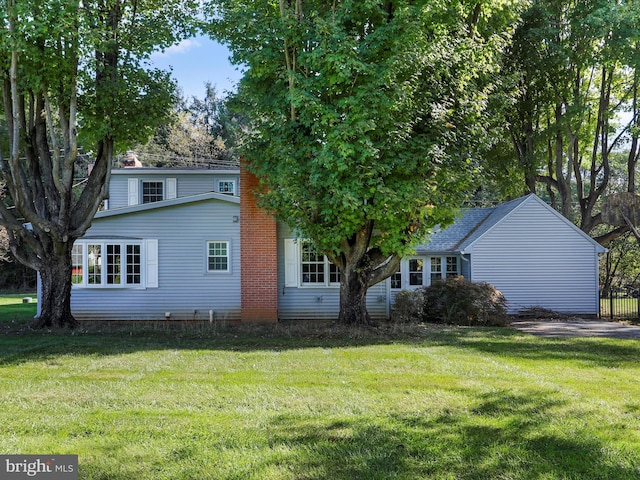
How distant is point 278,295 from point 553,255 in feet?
31.9

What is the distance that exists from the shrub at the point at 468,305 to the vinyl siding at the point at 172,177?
1187cm

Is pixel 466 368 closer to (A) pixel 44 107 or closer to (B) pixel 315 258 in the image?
(B) pixel 315 258

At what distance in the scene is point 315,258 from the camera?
16.0 m

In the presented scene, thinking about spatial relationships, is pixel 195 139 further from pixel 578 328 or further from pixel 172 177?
pixel 578 328

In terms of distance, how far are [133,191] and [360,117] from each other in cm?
1515

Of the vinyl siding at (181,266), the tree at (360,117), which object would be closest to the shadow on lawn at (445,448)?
the tree at (360,117)

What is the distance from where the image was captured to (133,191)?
22609mm

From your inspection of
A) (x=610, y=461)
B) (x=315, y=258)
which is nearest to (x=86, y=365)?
(x=610, y=461)

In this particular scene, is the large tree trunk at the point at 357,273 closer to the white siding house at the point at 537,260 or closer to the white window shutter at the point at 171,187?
the white siding house at the point at 537,260

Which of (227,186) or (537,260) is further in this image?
(227,186)

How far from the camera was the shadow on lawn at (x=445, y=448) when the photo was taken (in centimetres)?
394

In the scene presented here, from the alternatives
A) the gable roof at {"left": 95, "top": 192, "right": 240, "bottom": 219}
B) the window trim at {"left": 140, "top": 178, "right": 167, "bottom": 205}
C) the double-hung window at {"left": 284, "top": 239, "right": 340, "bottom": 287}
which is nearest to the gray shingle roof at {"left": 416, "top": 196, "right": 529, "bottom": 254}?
the double-hung window at {"left": 284, "top": 239, "right": 340, "bottom": 287}

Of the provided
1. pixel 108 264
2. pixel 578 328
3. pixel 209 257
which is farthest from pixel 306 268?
pixel 578 328

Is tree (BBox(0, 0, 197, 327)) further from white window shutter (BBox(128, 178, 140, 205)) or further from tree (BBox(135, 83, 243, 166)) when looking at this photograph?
tree (BBox(135, 83, 243, 166))
